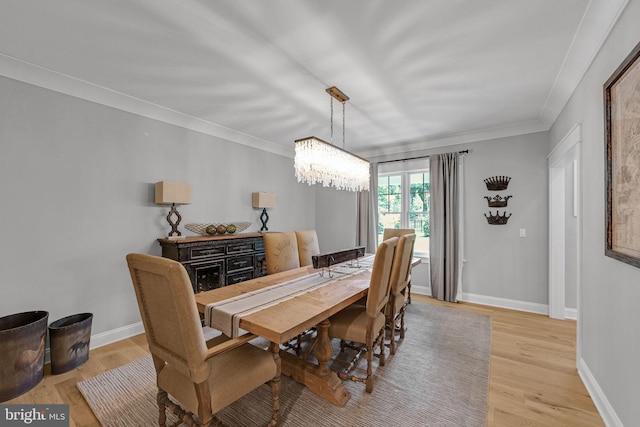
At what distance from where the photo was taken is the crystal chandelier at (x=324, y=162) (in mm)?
2554

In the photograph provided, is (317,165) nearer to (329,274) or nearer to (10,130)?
(329,274)

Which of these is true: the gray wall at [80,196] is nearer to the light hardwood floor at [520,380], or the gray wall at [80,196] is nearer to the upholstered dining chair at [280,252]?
the light hardwood floor at [520,380]

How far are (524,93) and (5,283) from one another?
16.9 feet

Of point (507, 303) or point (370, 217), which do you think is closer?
point (507, 303)

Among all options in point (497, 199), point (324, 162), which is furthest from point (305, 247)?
point (497, 199)

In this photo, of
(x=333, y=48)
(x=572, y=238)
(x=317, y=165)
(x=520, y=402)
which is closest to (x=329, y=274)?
(x=317, y=165)

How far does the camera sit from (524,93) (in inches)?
111

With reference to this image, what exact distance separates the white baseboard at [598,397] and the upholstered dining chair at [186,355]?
2.07m

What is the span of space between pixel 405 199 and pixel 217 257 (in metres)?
3.25

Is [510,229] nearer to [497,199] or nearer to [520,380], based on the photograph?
[497,199]

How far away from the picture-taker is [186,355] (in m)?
1.25

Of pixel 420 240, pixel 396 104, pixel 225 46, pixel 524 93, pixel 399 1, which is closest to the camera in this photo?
pixel 399 1

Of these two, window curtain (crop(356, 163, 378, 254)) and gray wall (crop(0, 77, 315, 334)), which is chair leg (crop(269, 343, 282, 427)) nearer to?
gray wall (crop(0, 77, 315, 334))

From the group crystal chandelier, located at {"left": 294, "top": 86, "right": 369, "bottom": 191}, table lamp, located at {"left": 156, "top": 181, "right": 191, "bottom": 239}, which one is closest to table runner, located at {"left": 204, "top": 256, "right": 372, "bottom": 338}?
crystal chandelier, located at {"left": 294, "top": 86, "right": 369, "bottom": 191}
